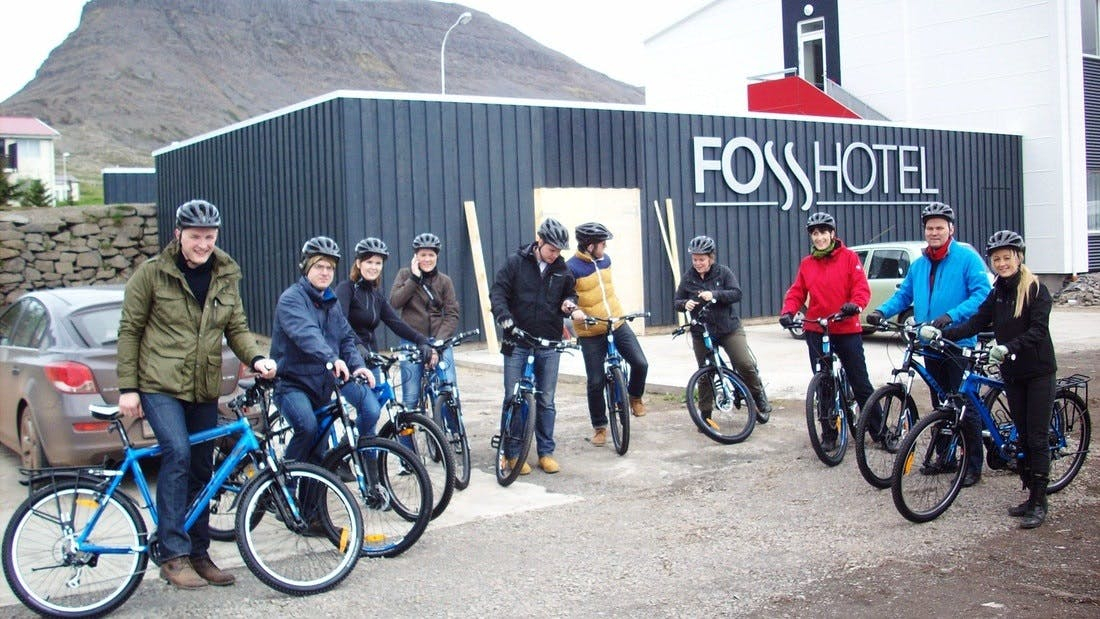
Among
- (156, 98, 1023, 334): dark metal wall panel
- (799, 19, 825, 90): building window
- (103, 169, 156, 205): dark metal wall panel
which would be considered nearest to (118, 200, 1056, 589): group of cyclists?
(156, 98, 1023, 334): dark metal wall panel

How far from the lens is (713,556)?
5836 millimetres

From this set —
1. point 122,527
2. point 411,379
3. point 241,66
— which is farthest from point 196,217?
point 241,66

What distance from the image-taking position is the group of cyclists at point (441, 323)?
17.4ft

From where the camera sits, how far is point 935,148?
78.6 feet

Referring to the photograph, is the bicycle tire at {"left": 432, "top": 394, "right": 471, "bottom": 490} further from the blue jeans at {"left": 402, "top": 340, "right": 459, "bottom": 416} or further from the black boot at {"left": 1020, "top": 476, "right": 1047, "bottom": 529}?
the black boot at {"left": 1020, "top": 476, "right": 1047, "bottom": 529}

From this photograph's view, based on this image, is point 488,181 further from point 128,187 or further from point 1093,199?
point 128,187

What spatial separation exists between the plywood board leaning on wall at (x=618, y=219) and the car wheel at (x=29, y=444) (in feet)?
35.2

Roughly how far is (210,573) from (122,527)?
1.79 ft

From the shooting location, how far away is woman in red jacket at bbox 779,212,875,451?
26.7 ft

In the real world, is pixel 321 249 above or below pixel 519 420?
above

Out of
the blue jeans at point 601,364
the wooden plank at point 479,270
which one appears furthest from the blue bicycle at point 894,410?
the wooden plank at point 479,270

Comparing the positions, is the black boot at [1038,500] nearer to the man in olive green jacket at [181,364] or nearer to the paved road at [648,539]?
the paved road at [648,539]

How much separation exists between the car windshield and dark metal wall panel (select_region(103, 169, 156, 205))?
84.7ft

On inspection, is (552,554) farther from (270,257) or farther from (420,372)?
(270,257)
